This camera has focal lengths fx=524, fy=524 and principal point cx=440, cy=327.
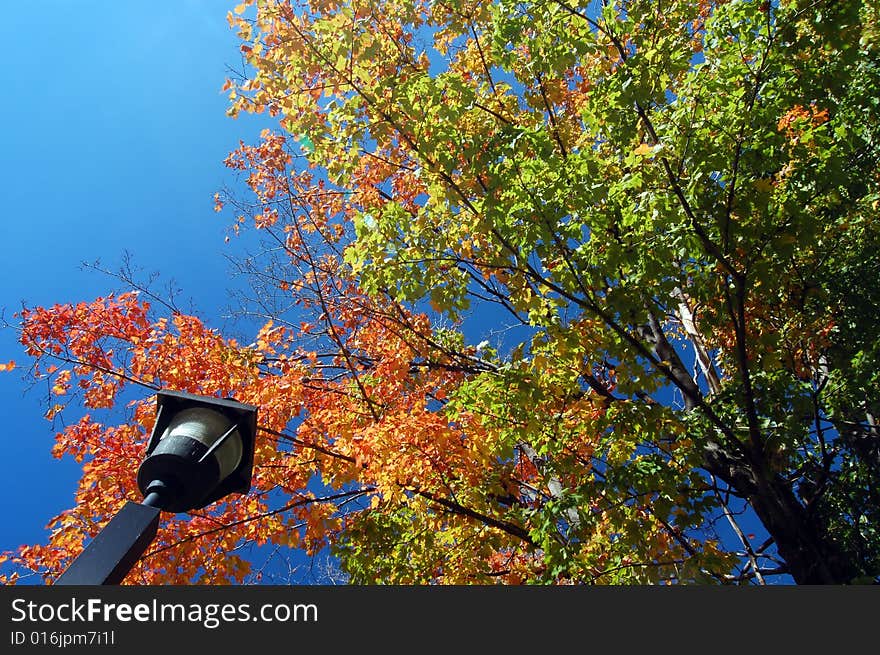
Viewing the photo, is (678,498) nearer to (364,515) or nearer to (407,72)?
(364,515)

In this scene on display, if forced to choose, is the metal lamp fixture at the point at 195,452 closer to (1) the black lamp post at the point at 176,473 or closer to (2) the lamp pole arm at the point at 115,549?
(1) the black lamp post at the point at 176,473

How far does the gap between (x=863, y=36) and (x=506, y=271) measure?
547cm

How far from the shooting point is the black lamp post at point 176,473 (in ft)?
7.47

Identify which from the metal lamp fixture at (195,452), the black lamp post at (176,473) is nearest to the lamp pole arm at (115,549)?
the black lamp post at (176,473)

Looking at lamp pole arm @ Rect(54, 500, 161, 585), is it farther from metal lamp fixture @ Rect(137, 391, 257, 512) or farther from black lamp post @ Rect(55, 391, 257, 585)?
metal lamp fixture @ Rect(137, 391, 257, 512)

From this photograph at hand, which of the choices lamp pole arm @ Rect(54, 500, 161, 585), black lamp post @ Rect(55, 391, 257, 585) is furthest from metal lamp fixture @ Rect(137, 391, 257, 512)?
lamp pole arm @ Rect(54, 500, 161, 585)

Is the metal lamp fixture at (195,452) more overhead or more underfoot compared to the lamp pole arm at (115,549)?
more overhead

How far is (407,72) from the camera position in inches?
259

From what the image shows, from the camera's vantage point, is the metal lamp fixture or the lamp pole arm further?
the metal lamp fixture

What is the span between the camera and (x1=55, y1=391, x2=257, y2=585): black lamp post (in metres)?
2.28

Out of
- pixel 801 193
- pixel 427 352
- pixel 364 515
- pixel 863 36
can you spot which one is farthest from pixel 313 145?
pixel 863 36

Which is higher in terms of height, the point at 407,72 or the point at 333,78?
the point at 407,72

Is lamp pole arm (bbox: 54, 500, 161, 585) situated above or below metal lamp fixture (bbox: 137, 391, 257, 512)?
below

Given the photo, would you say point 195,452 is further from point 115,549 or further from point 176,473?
point 115,549
